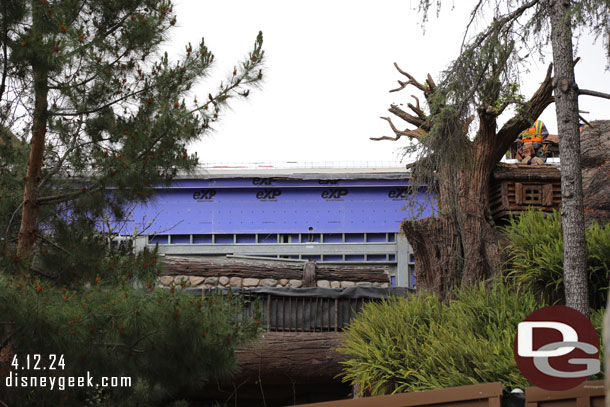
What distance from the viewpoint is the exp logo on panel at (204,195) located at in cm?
1895

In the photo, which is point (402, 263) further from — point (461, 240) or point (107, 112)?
point (107, 112)

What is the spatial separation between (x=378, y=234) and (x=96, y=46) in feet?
40.1

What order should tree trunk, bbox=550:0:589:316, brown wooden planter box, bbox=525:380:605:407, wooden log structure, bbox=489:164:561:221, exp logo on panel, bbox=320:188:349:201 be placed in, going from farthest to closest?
exp logo on panel, bbox=320:188:349:201, wooden log structure, bbox=489:164:561:221, tree trunk, bbox=550:0:589:316, brown wooden planter box, bbox=525:380:605:407

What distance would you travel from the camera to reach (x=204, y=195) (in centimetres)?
1900

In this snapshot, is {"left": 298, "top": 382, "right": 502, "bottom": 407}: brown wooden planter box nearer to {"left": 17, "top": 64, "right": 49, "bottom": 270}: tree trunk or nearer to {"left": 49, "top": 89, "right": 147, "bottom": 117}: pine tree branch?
Answer: {"left": 17, "top": 64, "right": 49, "bottom": 270}: tree trunk

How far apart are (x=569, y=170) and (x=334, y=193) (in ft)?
38.2

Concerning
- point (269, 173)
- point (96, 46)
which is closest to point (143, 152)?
point (96, 46)

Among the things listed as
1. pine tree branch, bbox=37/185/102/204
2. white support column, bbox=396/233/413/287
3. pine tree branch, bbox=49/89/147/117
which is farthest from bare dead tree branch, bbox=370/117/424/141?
pine tree branch, bbox=37/185/102/204

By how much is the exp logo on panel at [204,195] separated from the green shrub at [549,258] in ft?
36.9

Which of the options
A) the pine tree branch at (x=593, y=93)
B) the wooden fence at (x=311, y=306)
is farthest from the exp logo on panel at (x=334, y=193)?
the pine tree branch at (x=593, y=93)

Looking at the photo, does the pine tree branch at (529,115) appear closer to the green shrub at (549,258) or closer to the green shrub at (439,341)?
the green shrub at (549,258)

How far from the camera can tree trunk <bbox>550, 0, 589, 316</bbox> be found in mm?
7273

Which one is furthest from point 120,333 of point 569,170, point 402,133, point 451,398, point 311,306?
point 402,133

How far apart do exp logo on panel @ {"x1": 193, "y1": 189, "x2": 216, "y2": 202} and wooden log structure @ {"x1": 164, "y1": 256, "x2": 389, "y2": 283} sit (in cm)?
524
